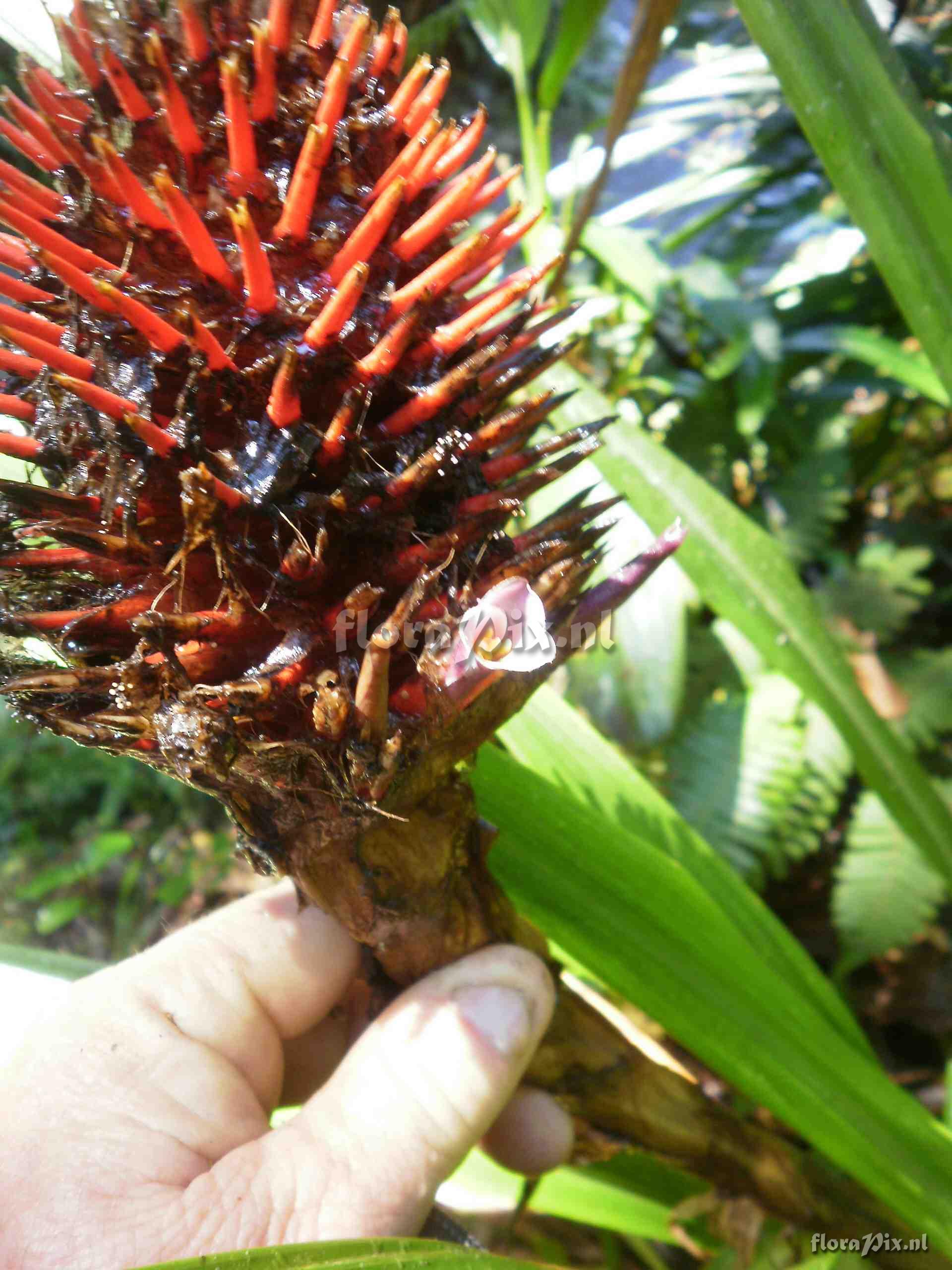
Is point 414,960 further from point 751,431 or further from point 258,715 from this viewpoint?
point 751,431

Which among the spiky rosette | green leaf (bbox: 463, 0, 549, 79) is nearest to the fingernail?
the spiky rosette

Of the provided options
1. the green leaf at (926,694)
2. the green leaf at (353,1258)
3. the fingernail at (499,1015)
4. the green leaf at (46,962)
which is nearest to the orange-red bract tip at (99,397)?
the green leaf at (353,1258)

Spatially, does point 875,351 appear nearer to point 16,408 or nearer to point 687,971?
point 687,971

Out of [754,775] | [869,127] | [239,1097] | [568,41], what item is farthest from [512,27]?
[239,1097]

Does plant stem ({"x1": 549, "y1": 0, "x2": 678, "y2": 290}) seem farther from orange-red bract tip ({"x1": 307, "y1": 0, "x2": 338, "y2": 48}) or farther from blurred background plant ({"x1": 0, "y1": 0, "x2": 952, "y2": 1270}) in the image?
orange-red bract tip ({"x1": 307, "y1": 0, "x2": 338, "y2": 48})

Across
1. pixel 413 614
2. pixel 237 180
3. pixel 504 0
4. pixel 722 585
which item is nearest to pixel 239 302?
pixel 237 180

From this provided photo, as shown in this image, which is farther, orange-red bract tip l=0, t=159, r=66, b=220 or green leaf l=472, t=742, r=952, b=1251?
green leaf l=472, t=742, r=952, b=1251
